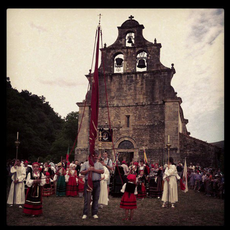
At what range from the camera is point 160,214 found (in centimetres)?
943

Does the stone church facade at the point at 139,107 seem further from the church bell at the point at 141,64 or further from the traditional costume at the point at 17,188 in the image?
the traditional costume at the point at 17,188

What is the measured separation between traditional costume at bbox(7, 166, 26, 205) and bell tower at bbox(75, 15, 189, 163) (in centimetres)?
1481

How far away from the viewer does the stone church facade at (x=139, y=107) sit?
24.2 meters

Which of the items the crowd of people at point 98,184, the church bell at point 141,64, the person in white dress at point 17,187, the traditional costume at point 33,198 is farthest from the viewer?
the church bell at point 141,64

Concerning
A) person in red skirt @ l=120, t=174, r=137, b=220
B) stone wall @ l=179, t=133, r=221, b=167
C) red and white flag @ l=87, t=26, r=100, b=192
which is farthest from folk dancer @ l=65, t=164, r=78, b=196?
stone wall @ l=179, t=133, r=221, b=167

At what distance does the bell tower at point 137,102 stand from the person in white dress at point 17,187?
583 inches

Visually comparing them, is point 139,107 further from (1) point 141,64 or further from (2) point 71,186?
(2) point 71,186

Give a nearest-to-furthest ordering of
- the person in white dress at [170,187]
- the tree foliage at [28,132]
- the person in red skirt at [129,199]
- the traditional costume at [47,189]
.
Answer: the person in red skirt at [129,199], the person in white dress at [170,187], the traditional costume at [47,189], the tree foliage at [28,132]

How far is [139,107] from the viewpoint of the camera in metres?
25.5

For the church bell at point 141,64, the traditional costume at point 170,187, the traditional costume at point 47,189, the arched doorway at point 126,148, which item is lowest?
the traditional costume at point 47,189

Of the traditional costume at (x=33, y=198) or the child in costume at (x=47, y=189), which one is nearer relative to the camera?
the traditional costume at (x=33, y=198)

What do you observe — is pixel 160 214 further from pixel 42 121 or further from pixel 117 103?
pixel 42 121

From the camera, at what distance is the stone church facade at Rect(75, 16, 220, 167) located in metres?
24.2

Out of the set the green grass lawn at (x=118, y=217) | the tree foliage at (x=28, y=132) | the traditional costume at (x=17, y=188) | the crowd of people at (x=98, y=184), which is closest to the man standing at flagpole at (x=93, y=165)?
the crowd of people at (x=98, y=184)
